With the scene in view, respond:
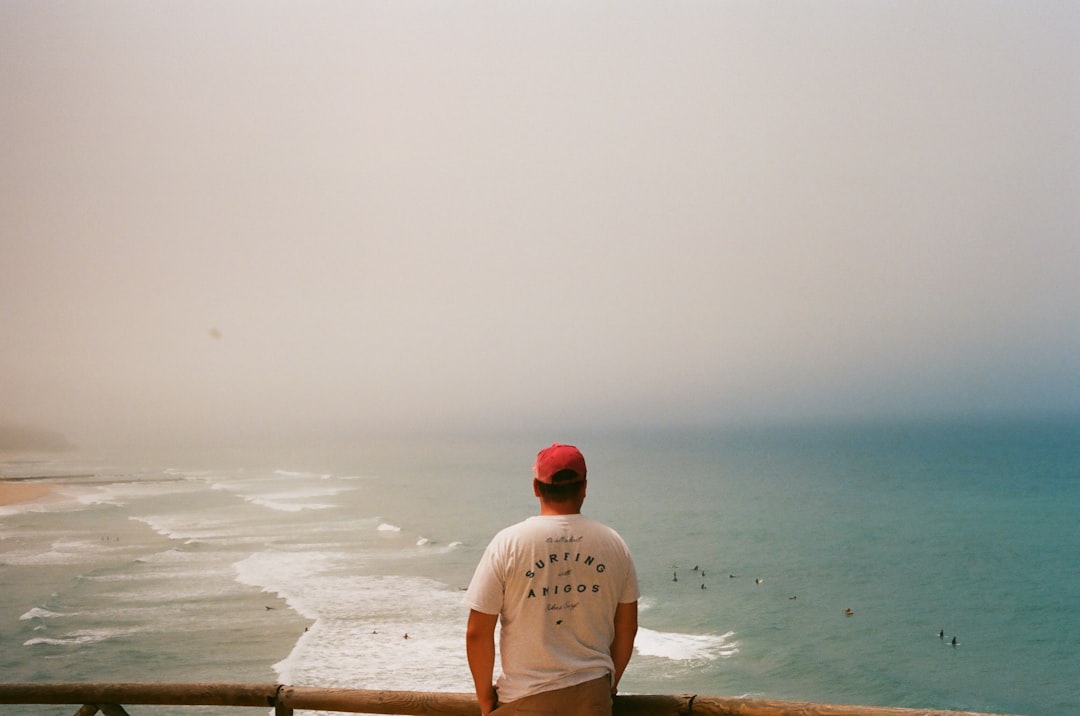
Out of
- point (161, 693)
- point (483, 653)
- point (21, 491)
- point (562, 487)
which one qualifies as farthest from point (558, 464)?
point (21, 491)

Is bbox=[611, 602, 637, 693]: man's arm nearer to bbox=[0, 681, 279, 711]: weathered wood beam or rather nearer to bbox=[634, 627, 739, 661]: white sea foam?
bbox=[0, 681, 279, 711]: weathered wood beam

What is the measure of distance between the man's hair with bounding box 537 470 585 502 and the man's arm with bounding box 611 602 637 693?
33 centimetres

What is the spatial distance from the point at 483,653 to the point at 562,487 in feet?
1.43

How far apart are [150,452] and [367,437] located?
76.5m

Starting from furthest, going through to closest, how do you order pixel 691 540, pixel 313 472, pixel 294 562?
pixel 313 472
pixel 691 540
pixel 294 562

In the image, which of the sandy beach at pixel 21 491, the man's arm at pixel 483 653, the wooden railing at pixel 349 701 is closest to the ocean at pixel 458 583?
the sandy beach at pixel 21 491

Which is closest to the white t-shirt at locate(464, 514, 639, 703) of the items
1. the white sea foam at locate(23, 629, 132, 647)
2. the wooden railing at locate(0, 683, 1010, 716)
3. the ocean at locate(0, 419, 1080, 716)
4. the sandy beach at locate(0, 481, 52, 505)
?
the wooden railing at locate(0, 683, 1010, 716)

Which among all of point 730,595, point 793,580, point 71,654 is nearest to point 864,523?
point 793,580

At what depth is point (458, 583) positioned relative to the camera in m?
30.2

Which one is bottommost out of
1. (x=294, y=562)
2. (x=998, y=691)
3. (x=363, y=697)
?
(x=998, y=691)

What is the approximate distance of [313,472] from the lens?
7375 centimetres

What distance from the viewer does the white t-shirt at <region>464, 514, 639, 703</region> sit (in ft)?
6.28

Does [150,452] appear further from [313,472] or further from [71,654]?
[71,654]

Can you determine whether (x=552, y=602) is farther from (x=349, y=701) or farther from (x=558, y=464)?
(x=349, y=701)
